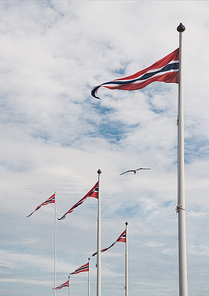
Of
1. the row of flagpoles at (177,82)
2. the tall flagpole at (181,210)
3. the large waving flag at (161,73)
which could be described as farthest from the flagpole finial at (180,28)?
the tall flagpole at (181,210)

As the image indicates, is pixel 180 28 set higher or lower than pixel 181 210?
higher

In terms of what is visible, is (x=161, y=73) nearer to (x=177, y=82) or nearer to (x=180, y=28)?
(x=177, y=82)

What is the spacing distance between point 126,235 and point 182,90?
83.3 feet

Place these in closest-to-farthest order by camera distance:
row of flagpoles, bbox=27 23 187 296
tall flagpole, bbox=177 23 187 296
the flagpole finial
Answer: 1. tall flagpole, bbox=177 23 187 296
2. row of flagpoles, bbox=27 23 187 296
3. the flagpole finial

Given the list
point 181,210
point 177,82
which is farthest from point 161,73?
point 181,210

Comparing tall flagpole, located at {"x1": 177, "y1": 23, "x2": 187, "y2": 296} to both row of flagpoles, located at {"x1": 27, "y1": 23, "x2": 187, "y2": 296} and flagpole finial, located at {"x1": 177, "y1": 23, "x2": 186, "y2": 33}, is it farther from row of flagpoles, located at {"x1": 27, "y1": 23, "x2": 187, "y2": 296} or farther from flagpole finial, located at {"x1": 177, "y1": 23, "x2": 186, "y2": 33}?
flagpole finial, located at {"x1": 177, "y1": 23, "x2": 186, "y2": 33}

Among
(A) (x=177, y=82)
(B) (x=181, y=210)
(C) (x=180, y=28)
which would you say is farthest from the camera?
(A) (x=177, y=82)

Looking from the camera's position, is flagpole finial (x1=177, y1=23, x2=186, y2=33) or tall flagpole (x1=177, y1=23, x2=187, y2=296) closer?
tall flagpole (x1=177, y1=23, x2=187, y2=296)

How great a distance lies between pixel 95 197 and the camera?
2867 cm

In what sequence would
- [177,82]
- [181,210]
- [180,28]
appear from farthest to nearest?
[177,82], [180,28], [181,210]

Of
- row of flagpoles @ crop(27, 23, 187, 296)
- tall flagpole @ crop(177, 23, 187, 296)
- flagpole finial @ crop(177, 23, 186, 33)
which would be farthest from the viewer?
flagpole finial @ crop(177, 23, 186, 33)

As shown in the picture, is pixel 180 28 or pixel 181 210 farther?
pixel 180 28

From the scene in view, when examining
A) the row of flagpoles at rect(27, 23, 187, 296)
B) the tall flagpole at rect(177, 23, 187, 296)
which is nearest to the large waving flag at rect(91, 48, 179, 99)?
the row of flagpoles at rect(27, 23, 187, 296)

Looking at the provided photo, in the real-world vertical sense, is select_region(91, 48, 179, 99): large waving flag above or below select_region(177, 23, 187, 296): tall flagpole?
above
